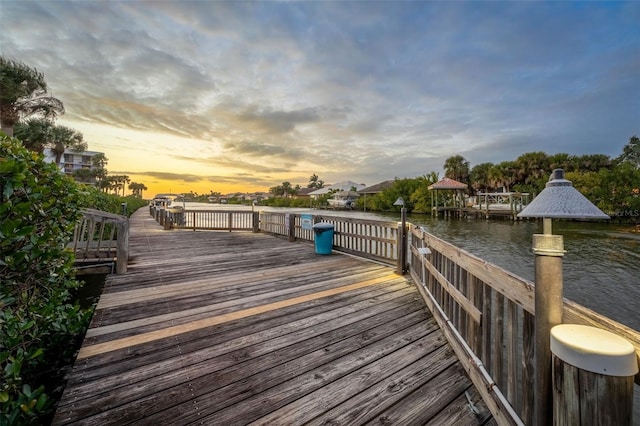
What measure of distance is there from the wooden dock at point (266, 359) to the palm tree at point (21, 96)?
19.4 m

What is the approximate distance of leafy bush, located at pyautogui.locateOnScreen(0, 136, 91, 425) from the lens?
1371 millimetres

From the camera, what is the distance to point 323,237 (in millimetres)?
6273

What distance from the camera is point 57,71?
764 cm

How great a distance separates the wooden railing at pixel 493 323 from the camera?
1.29m

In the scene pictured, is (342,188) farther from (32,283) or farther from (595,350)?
(595,350)

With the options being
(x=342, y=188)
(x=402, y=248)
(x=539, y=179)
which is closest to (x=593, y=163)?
(x=539, y=179)

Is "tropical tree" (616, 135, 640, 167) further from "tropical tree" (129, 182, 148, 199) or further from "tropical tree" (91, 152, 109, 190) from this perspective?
"tropical tree" (129, 182, 148, 199)

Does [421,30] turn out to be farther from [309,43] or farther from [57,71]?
[57,71]

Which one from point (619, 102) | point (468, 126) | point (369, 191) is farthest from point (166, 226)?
point (369, 191)

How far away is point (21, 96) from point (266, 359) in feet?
80.4

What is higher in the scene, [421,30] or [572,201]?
[421,30]

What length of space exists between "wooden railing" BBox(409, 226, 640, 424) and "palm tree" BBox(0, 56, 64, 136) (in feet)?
71.8

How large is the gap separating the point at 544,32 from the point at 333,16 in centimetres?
898

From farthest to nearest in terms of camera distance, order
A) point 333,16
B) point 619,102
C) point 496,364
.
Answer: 1. point 619,102
2. point 333,16
3. point 496,364
